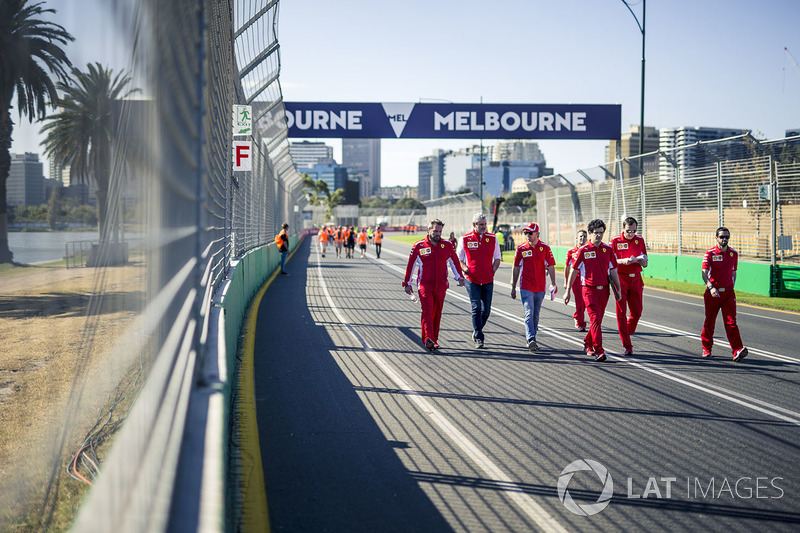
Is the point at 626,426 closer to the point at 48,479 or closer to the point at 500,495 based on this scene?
the point at 500,495

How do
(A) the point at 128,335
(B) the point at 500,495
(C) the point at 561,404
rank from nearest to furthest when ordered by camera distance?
(A) the point at 128,335 < (B) the point at 500,495 < (C) the point at 561,404

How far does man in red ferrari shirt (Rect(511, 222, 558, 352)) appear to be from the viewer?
9750mm

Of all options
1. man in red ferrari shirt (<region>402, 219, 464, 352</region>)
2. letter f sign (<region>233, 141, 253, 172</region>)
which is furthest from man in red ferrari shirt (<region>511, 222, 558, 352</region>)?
letter f sign (<region>233, 141, 253, 172</region>)

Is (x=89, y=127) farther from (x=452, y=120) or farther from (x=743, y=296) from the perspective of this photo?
(x=452, y=120)

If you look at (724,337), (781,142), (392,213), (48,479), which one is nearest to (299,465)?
(48,479)

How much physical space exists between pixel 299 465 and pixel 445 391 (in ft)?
8.39

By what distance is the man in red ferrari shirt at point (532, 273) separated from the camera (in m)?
9.75

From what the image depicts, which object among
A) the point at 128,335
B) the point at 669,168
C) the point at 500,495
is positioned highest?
the point at 669,168

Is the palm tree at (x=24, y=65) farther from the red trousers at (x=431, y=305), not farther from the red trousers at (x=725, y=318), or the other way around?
the red trousers at (x=725, y=318)

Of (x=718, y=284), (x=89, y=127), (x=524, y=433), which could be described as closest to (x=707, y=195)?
(x=718, y=284)

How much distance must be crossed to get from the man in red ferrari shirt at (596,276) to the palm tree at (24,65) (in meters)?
7.78

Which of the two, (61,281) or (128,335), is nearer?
(61,281)

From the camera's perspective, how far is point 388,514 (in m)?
4.17

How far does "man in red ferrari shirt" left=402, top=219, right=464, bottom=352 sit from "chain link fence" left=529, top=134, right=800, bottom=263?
34.3 feet
